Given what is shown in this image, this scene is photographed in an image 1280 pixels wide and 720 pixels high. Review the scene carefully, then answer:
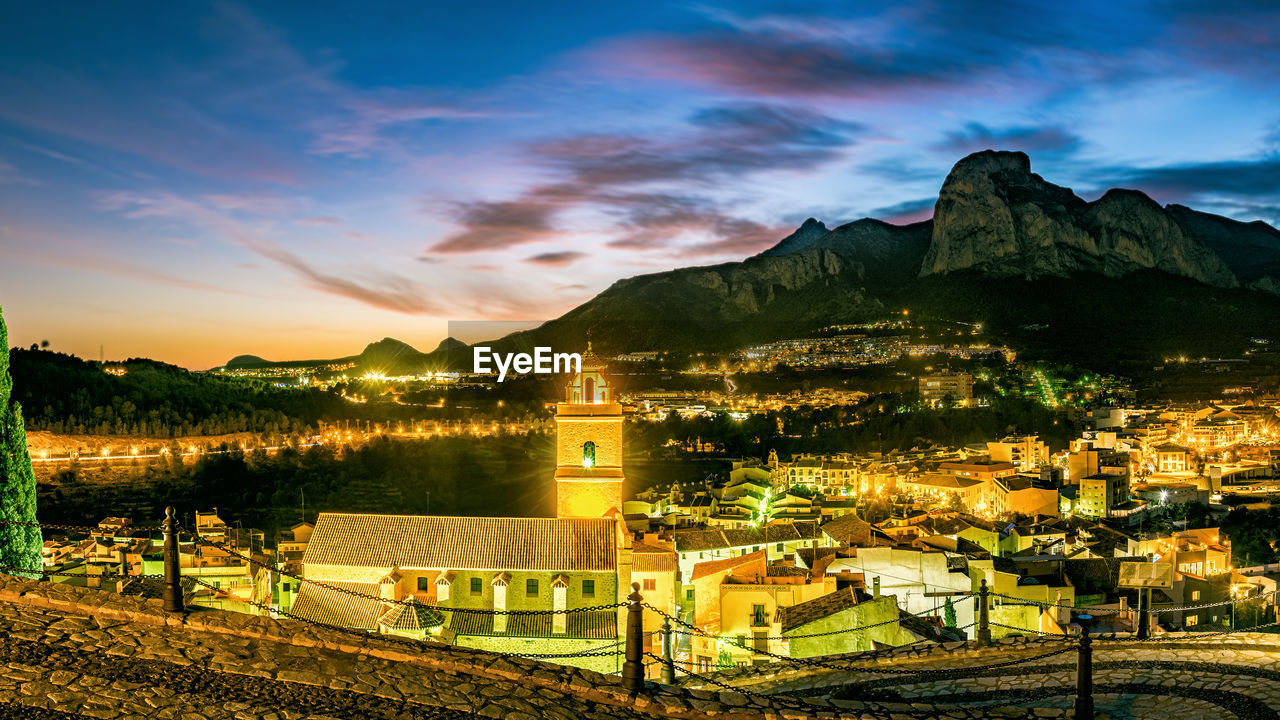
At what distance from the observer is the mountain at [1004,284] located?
61531mm

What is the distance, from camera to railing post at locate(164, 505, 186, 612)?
516cm

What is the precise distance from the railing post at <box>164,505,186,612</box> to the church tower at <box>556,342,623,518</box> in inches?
424

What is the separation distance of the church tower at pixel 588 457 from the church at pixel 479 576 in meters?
1.56

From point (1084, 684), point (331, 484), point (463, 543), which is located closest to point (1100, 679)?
point (1084, 684)

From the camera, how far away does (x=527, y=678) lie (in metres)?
4.79

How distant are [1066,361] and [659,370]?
27.0 meters

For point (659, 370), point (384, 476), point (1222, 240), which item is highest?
point (1222, 240)

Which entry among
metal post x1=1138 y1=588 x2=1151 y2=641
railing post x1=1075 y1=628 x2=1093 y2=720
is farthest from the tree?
metal post x1=1138 y1=588 x2=1151 y2=641

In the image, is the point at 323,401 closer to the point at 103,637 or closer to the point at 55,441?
the point at 55,441

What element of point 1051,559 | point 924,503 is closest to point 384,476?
point 924,503

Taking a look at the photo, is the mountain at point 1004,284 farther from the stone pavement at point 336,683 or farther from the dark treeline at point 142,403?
the stone pavement at point 336,683

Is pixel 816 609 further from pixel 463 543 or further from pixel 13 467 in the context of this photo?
pixel 13 467

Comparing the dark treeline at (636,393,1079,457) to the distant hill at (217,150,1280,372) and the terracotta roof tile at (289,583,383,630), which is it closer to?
the distant hill at (217,150,1280,372)

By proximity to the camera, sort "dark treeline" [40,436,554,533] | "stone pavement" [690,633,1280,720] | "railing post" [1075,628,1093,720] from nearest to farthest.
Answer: "railing post" [1075,628,1093,720] → "stone pavement" [690,633,1280,720] → "dark treeline" [40,436,554,533]
